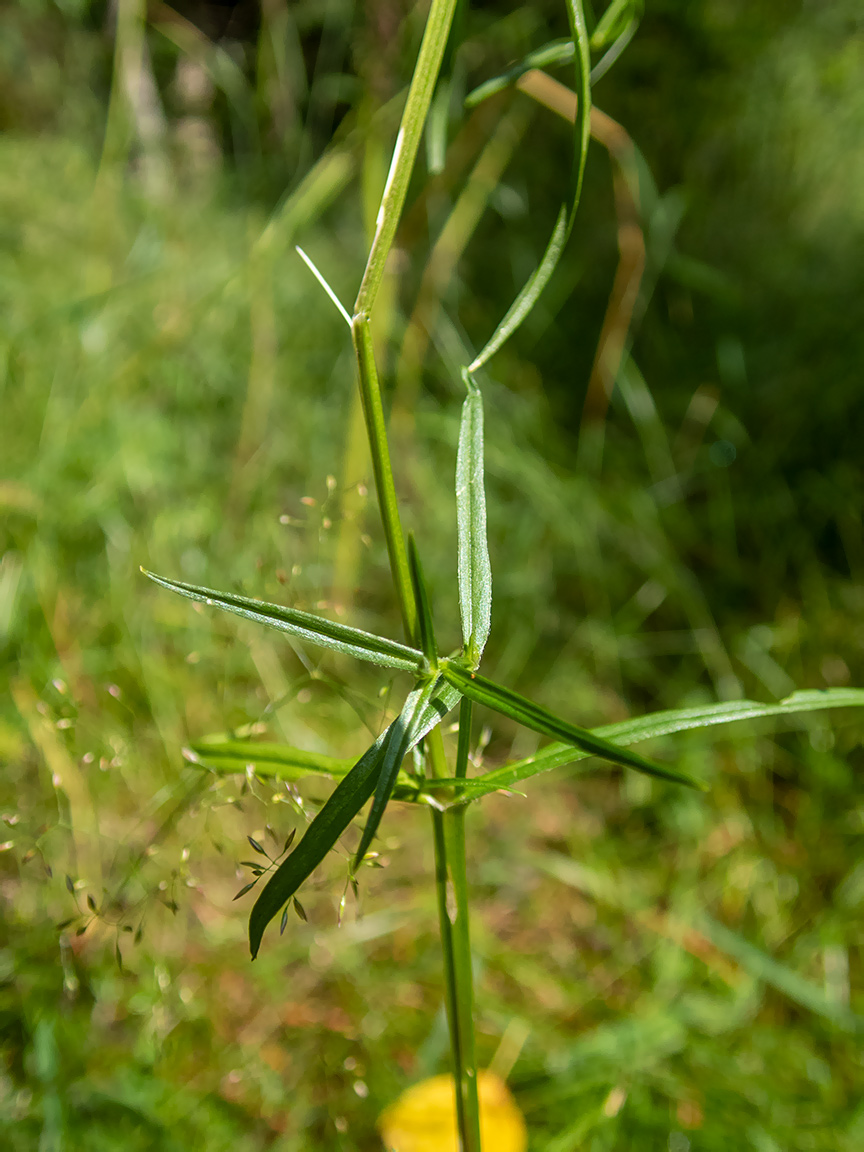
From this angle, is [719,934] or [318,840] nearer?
[318,840]

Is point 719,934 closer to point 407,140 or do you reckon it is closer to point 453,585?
point 453,585

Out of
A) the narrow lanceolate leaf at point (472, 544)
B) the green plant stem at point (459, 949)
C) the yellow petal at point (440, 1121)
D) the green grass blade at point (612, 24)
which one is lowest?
the yellow petal at point (440, 1121)

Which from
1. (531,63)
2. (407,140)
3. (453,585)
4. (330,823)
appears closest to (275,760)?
(330,823)

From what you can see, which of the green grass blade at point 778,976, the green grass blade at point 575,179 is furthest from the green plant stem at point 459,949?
the green grass blade at point 778,976

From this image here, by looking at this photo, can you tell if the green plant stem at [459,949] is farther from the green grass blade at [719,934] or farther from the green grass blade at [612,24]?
the green grass blade at [719,934]

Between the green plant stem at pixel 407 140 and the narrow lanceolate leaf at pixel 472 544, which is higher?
the green plant stem at pixel 407 140

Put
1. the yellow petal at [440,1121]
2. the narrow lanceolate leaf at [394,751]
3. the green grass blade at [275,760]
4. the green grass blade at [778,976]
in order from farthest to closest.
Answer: the green grass blade at [778,976] → the yellow petal at [440,1121] → the green grass blade at [275,760] → the narrow lanceolate leaf at [394,751]
